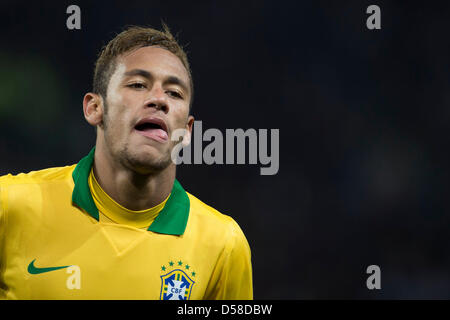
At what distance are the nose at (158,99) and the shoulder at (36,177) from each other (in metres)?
0.64

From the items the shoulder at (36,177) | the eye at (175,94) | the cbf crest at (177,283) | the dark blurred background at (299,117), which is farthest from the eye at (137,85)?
the dark blurred background at (299,117)

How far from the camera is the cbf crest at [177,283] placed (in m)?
3.01

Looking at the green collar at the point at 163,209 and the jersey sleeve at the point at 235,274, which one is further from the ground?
the green collar at the point at 163,209

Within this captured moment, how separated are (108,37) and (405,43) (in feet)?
10.4

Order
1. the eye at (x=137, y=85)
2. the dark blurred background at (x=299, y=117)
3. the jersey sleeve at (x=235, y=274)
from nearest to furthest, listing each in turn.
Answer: the eye at (x=137, y=85) → the jersey sleeve at (x=235, y=274) → the dark blurred background at (x=299, y=117)

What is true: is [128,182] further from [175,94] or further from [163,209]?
[175,94]

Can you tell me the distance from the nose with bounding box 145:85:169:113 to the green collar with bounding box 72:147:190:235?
512mm

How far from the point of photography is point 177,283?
3033 mm

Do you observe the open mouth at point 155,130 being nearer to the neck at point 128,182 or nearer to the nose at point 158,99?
the nose at point 158,99

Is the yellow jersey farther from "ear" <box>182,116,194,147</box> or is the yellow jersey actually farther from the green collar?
"ear" <box>182,116,194,147</box>

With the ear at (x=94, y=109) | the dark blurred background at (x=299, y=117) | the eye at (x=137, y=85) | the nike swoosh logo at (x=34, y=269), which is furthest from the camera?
the dark blurred background at (x=299, y=117)

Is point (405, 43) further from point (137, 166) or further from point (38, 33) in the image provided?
point (137, 166)

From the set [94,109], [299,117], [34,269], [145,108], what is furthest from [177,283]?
[299,117]
